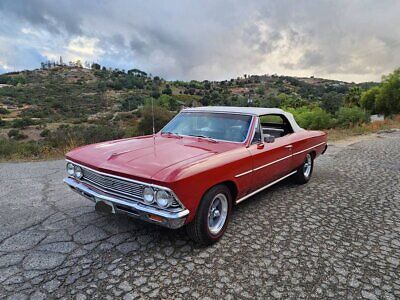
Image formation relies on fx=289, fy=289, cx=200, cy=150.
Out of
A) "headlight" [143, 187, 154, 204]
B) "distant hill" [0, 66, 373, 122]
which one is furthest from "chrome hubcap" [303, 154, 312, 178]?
"distant hill" [0, 66, 373, 122]

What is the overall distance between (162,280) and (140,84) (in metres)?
47.8

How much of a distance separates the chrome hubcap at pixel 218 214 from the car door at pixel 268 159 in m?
0.65

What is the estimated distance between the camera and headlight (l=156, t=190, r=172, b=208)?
2.70m

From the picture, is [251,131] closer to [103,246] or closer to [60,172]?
[103,246]

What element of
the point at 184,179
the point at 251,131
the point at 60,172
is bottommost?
the point at 60,172

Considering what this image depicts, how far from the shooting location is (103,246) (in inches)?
123

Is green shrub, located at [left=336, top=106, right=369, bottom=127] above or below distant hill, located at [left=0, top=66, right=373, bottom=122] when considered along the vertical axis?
below

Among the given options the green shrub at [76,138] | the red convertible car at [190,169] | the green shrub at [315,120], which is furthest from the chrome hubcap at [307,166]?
the green shrub at [315,120]

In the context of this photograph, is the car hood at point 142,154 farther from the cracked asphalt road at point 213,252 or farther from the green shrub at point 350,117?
the green shrub at point 350,117

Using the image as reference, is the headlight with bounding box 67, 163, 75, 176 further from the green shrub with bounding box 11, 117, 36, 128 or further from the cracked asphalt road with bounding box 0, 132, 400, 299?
the green shrub with bounding box 11, 117, 36, 128

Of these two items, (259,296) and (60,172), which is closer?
(259,296)

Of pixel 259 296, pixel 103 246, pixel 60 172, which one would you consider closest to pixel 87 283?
pixel 103 246

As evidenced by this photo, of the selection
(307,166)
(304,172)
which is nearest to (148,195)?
(304,172)

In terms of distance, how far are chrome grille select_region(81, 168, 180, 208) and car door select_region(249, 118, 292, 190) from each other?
1492 millimetres
